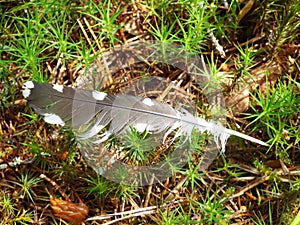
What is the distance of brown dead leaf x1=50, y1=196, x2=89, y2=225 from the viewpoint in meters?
1.85

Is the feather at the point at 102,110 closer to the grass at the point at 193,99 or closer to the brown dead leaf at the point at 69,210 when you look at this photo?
the grass at the point at 193,99

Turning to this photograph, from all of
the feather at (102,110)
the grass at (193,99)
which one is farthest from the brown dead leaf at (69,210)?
the feather at (102,110)

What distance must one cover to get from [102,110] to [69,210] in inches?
17.0

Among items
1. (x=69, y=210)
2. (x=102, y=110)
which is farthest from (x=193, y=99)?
(x=69, y=210)

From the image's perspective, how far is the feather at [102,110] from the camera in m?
1.70

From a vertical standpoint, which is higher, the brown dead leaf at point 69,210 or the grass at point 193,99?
the grass at point 193,99

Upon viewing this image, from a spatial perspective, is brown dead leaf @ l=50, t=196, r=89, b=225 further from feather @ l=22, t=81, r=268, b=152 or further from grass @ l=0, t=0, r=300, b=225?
feather @ l=22, t=81, r=268, b=152

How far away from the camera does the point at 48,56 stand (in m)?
1.99

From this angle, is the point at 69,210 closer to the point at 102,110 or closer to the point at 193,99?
the point at 102,110

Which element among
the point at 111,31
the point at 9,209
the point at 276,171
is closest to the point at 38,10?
the point at 111,31

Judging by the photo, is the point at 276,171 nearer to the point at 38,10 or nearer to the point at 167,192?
the point at 167,192

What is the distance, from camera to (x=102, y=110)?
1.70 m

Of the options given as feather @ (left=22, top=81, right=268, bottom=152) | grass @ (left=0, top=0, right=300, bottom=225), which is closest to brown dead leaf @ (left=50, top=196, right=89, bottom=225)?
grass @ (left=0, top=0, right=300, bottom=225)

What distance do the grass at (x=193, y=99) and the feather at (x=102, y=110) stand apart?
9 cm
